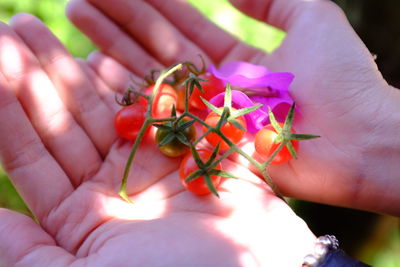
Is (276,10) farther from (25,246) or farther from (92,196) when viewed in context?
(25,246)

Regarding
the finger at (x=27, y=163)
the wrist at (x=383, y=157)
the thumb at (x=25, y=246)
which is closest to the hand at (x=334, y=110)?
the wrist at (x=383, y=157)

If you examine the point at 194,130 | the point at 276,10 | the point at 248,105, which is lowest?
the point at 194,130

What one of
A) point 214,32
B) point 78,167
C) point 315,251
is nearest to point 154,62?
point 214,32

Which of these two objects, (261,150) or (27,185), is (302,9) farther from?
(27,185)

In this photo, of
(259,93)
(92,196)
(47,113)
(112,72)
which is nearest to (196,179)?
(92,196)

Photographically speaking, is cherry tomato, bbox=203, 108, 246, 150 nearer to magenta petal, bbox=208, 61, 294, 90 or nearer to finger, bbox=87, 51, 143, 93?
magenta petal, bbox=208, 61, 294, 90

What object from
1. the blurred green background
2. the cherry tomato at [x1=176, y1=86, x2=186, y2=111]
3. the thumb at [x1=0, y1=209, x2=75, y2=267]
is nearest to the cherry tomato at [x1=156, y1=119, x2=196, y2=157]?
the cherry tomato at [x1=176, y1=86, x2=186, y2=111]

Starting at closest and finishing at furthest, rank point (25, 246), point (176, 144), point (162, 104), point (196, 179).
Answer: point (25, 246), point (196, 179), point (176, 144), point (162, 104)
